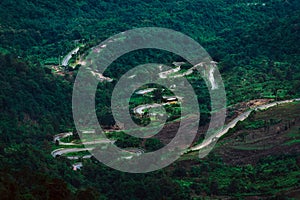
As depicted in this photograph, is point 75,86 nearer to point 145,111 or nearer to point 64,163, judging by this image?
point 145,111

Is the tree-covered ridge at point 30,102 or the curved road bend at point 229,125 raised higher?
the tree-covered ridge at point 30,102

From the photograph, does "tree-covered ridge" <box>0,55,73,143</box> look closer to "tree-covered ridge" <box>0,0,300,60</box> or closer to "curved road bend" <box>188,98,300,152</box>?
"curved road bend" <box>188,98,300,152</box>

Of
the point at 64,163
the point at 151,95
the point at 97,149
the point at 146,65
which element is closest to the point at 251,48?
the point at 146,65

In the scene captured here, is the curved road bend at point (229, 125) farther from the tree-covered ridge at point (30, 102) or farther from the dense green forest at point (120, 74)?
the tree-covered ridge at point (30, 102)

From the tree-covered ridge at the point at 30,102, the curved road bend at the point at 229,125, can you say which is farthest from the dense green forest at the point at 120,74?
the curved road bend at the point at 229,125

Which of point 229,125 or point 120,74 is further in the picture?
point 120,74

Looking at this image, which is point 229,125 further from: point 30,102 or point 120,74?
point 120,74

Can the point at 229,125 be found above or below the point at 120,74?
below

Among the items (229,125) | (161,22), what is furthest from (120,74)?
(161,22)
